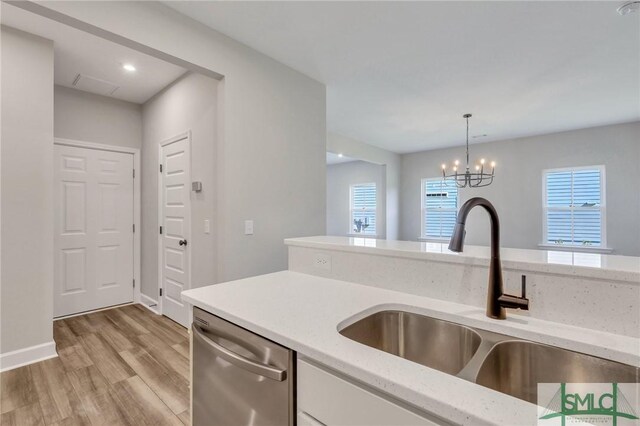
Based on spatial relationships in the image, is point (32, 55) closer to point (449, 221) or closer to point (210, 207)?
point (210, 207)

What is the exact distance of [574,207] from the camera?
5262 mm

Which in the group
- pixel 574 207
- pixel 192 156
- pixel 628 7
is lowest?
pixel 574 207

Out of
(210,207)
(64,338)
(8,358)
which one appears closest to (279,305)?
(210,207)

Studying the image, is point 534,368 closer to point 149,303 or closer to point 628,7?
point 628,7

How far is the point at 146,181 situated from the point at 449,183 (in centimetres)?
584

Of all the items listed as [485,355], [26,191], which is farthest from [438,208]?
[26,191]

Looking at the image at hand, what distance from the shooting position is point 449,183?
662 centimetres

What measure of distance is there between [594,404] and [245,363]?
0.97 meters

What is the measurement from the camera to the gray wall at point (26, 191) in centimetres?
239

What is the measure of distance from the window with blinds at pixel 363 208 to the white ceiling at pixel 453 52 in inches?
138

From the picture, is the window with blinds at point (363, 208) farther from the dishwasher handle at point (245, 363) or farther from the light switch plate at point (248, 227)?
the dishwasher handle at point (245, 363)

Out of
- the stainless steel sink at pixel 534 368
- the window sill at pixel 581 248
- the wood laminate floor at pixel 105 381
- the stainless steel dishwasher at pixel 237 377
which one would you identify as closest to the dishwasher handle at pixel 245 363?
the stainless steel dishwasher at pixel 237 377

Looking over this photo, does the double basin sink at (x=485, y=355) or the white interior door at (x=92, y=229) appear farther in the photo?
the white interior door at (x=92, y=229)

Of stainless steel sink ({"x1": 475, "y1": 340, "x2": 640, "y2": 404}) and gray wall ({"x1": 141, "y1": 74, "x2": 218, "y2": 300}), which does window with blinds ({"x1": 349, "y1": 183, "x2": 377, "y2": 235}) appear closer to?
gray wall ({"x1": 141, "y1": 74, "x2": 218, "y2": 300})
